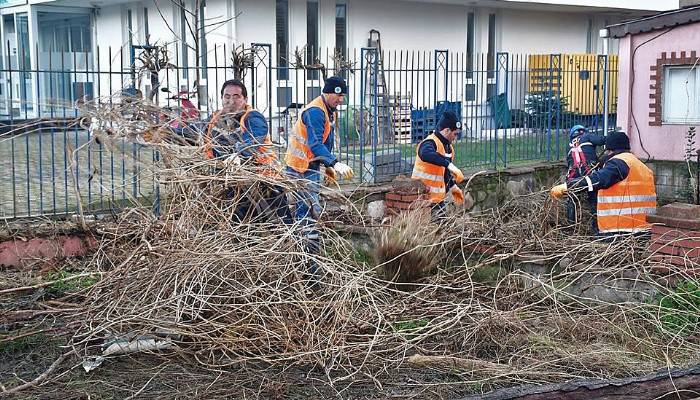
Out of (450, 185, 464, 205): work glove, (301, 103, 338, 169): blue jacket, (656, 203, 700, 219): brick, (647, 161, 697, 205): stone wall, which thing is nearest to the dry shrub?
(301, 103, 338, 169): blue jacket

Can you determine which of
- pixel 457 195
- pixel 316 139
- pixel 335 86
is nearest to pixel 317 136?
pixel 316 139

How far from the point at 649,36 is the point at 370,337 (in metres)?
8.39

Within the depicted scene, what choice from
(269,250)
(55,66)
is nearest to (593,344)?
(269,250)

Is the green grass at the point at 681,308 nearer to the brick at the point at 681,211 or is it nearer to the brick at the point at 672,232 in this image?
the brick at the point at 672,232

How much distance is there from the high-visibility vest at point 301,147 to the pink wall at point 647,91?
6.20 meters

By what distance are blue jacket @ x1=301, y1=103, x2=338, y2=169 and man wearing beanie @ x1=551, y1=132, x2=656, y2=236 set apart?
2435mm

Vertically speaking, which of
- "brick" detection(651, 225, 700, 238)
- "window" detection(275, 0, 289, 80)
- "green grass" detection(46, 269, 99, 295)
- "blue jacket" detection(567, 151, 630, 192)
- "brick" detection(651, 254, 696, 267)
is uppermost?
"window" detection(275, 0, 289, 80)

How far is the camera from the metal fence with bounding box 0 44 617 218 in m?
7.54

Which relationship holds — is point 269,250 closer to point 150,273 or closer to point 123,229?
point 150,273

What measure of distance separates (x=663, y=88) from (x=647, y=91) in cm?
25

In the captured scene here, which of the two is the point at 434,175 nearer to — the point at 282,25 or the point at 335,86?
the point at 335,86

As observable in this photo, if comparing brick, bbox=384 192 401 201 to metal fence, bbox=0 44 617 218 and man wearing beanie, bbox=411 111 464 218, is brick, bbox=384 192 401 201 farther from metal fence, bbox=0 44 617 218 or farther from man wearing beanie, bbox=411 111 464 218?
metal fence, bbox=0 44 617 218

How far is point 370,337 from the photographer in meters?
5.77

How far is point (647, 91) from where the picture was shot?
12344mm
